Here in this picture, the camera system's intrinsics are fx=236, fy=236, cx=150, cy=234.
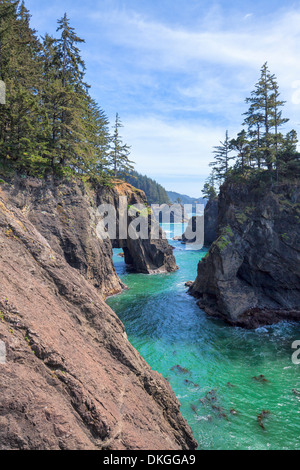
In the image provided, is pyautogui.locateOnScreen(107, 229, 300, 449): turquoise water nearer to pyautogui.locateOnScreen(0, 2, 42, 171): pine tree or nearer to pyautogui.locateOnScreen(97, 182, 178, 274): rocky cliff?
pyautogui.locateOnScreen(97, 182, 178, 274): rocky cliff

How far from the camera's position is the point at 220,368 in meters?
16.4

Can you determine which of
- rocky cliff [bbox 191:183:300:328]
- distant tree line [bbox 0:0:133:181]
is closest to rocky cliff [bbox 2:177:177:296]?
distant tree line [bbox 0:0:133:181]

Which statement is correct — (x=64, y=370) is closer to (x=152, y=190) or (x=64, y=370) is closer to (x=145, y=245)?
(x=145, y=245)

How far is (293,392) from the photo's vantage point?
13.9 m

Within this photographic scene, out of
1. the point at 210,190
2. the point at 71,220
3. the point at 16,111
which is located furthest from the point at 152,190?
the point at 16,111

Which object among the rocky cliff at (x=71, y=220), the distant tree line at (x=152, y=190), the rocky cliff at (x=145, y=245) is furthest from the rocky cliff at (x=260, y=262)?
the distant tree line at (x=152, y=190)

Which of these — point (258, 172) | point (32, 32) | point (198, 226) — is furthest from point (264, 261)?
point (198, 226)

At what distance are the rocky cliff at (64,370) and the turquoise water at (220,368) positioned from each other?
412cm

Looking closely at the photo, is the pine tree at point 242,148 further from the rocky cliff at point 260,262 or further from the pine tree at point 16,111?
the pine tree at point 16,111

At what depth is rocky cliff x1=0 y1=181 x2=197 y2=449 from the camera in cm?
465

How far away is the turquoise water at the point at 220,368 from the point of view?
1127 cm

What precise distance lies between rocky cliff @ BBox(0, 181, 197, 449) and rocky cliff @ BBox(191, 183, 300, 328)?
17.5 m

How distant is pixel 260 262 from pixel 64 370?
2428 centimetres
